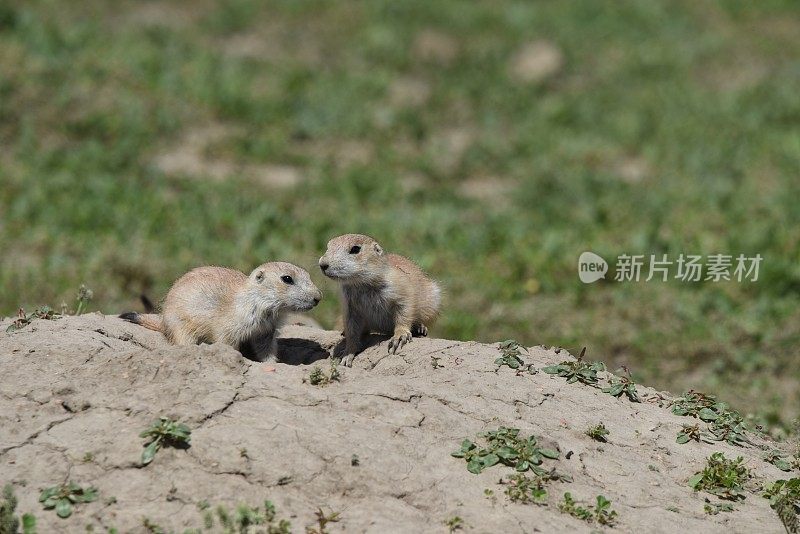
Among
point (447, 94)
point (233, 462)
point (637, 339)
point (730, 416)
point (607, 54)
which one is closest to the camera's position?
point (233, 462)

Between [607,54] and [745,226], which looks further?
[607,54]

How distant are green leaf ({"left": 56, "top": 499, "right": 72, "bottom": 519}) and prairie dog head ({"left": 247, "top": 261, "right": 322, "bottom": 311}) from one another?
2.05 meters

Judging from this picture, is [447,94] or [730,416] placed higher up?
[447,94]

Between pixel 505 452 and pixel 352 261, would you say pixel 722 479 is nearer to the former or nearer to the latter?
pixel 505 452

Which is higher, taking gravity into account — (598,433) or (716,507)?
(598,433)

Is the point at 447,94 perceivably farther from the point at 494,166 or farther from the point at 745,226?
the point at 745,226

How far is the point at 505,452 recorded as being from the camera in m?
5.44

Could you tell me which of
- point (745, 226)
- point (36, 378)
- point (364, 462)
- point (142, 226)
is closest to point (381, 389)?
point (364, 462)

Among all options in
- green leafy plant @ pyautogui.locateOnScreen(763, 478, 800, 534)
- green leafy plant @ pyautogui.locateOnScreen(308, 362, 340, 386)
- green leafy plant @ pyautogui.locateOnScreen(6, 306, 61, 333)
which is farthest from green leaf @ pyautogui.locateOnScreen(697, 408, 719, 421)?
green leafy plant @ pyautogui.locateOnScreen(6, 306, 61, 333)

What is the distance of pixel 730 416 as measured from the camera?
6.43 meters

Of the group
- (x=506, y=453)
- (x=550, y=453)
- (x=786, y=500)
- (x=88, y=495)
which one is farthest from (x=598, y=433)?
(x=88, y=495)

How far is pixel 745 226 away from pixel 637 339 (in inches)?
113

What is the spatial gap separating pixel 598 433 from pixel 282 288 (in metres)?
2.16

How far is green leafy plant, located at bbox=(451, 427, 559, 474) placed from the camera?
212 inches
